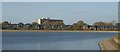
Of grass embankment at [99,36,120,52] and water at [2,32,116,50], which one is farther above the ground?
grass embankment at [99,36,120,52]

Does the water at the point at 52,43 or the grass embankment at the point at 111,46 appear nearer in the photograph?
the grass embankment at the point at 111,46

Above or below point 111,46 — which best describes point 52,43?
below

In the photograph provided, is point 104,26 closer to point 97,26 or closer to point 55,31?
point 97,26

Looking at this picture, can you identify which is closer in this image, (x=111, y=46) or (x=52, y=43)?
(x=111, y=46)

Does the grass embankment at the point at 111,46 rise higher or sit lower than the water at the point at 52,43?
higher

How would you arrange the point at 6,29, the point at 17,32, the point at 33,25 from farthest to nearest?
1. the point at 17,32
2. the point at 33,25
3. the point at 6,29

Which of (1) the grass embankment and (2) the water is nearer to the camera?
(1) the grass embankment

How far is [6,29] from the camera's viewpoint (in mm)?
64062

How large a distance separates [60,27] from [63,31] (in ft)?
22.2

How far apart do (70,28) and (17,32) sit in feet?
43.8

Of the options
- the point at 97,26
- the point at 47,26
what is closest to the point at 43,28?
the point at 47,26

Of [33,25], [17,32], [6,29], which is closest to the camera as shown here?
[6,29]

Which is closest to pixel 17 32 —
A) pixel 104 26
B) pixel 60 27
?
pixel 60 27

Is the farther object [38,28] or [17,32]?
Result: [17,32]
